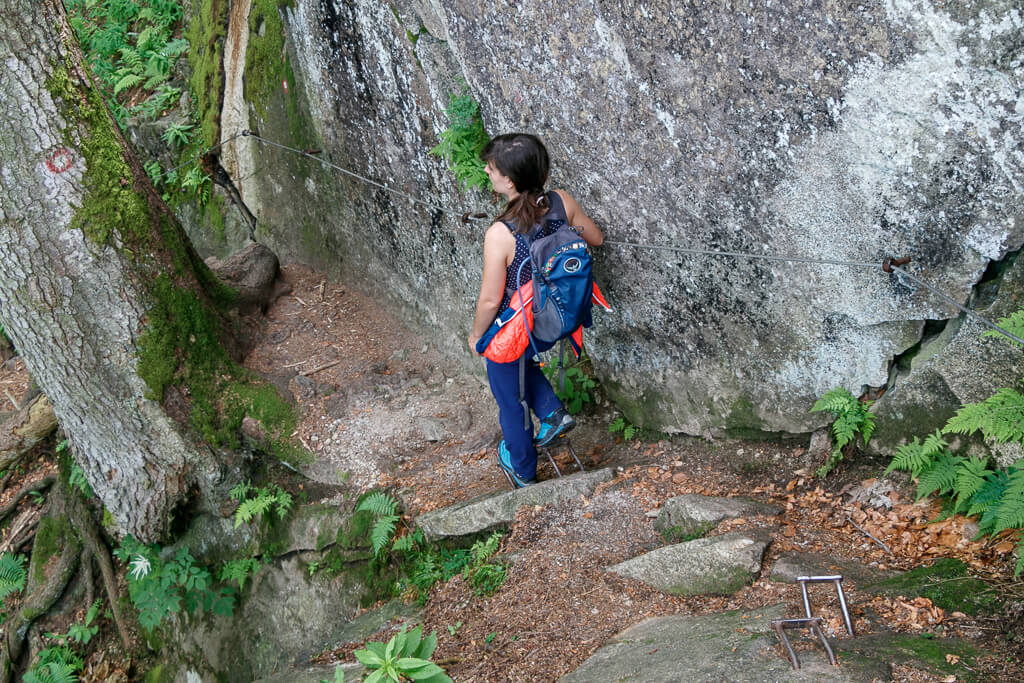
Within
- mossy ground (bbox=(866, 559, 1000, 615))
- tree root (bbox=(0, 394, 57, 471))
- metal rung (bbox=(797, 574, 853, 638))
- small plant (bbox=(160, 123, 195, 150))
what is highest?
small plant (bbox=(160, 123, 195, 150))

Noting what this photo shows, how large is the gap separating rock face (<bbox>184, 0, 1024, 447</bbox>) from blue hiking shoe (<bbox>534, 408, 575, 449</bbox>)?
0.56 metres

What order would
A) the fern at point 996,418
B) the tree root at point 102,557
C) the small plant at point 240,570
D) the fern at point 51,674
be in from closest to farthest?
the fern at point 996,418
the small plant at point 240,570
the fern at point 51,674
the tree root at point 102,557

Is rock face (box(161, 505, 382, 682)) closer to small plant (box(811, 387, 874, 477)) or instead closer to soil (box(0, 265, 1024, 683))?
soil (box(0, 265, 1024, 683))

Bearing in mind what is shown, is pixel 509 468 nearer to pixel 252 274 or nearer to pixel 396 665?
pixel 396 665

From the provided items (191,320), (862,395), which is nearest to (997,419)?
(862,395)

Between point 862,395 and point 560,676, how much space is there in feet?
7.92

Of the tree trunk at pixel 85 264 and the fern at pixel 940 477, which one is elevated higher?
the tree trunk at pixel 85 264

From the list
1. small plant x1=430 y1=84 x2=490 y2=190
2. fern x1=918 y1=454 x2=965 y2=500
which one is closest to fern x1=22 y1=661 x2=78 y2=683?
small plant x1=430 y1=84 x2=490 y2=190

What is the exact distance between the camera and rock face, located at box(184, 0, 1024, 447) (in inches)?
148

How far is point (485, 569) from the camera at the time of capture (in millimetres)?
4957

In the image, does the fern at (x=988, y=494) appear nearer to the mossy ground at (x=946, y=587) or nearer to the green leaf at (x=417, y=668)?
the mossy ground at (x=946, y=587)

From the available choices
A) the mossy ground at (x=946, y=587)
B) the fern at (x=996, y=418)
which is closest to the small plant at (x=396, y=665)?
the mossy ground at (x=946, y=587)

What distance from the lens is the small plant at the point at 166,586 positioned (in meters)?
6.47

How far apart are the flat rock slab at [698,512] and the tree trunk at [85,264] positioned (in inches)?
147
